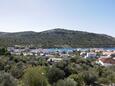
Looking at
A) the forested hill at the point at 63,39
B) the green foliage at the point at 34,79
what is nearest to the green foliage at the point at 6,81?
the green foliage at the point at 34,79

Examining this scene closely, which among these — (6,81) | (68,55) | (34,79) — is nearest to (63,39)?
(68,55)

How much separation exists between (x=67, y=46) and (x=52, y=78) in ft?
351

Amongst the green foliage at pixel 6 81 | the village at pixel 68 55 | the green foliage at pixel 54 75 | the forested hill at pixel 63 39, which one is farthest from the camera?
the forested hill at pixel 63 39

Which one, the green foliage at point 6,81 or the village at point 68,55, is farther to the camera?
the village at point 68,55

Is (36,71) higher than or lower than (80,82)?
higher

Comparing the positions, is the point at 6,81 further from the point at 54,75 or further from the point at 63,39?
the point at 63,39

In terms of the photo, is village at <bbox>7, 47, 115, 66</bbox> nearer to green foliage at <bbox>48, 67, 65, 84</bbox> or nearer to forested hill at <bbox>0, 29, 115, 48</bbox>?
green foliage at <bbox>48, 67, 65, 84</bbox>

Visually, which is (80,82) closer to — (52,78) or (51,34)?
(52,78)

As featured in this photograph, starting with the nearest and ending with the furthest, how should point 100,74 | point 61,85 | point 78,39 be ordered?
point 61,85
point 100,74
point 78,39

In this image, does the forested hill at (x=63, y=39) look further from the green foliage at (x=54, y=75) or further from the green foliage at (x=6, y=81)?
the green foliage at (x=6, y=81)

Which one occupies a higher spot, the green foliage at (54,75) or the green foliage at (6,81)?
the green foliage at (6,81)

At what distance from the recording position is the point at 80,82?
79.8 feet

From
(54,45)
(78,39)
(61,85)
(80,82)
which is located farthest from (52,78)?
(78,39)

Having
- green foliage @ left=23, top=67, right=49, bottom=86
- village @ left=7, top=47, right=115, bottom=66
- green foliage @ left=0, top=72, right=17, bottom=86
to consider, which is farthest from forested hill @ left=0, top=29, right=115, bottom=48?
green foliage @ left=0, top=72, right=17, bottom=86
